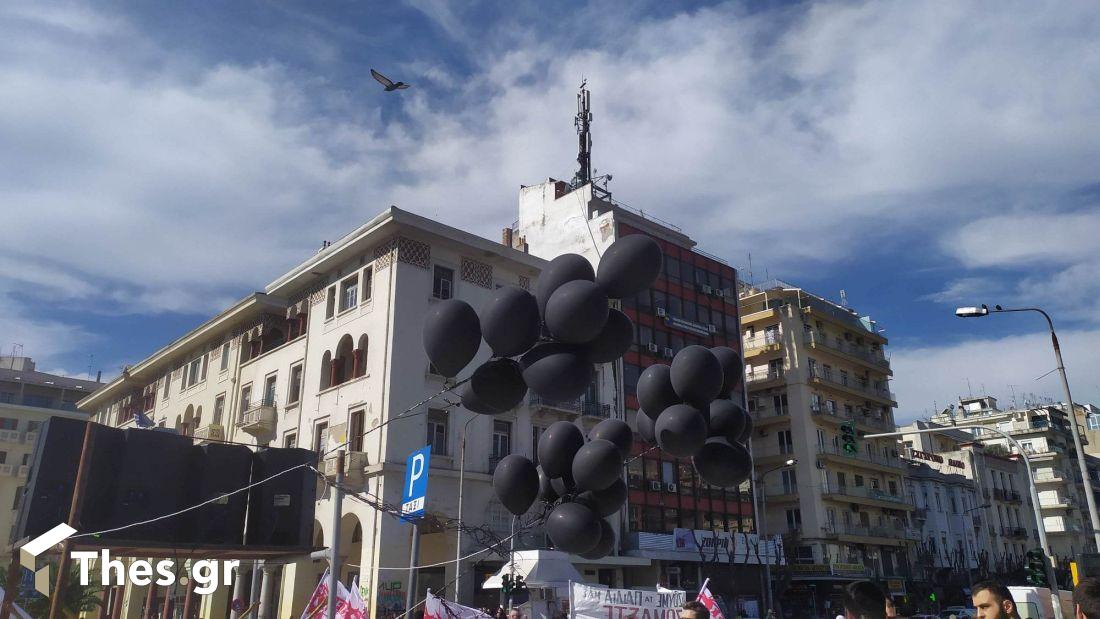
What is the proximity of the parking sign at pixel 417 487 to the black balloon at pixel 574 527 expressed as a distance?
161 inches

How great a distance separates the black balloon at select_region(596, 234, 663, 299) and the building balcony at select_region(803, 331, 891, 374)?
42289 mm

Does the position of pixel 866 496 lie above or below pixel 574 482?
above

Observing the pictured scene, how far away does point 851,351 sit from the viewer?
5381 centimetres

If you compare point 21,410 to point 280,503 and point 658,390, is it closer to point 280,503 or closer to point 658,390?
point 280,503

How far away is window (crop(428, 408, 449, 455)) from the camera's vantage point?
97.9ft

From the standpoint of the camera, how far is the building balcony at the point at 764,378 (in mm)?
49531

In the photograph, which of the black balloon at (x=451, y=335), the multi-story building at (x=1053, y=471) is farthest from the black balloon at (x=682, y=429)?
the multi-story building at (x=1053, y=471)

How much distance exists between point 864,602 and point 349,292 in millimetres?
30057

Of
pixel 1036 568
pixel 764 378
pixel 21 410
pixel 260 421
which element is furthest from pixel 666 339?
pixel 21 410

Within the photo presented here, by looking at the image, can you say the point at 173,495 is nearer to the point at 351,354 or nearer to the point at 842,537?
the point at 351,354

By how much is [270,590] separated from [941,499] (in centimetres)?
4671

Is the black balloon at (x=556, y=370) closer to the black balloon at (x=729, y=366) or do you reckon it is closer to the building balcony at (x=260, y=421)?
the black balloon at (x=729, y=366)

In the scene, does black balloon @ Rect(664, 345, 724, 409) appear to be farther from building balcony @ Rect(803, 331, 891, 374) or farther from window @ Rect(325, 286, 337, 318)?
building balcony @ Rect(803, 331, 891, 374)

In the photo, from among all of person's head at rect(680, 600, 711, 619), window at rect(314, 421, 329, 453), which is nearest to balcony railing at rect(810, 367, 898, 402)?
window at rect(314, 421, 329, 453)
